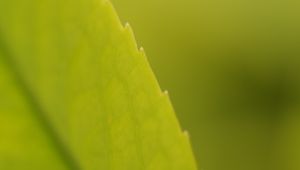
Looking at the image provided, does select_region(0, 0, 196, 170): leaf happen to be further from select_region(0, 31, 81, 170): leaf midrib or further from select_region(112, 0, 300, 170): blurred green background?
select_region(112, 0, 300, 170): blurred green background

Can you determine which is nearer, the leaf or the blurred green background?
the leaf

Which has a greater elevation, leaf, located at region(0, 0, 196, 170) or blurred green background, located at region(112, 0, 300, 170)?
leaf, located at region(0, 0, 196, 170)

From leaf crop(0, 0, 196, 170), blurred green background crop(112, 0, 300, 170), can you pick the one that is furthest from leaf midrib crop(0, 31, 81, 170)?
blurred green background crop(112, 0, 300, 170)

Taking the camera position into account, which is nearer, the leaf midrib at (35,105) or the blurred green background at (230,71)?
the leaf midrib at (35,105)

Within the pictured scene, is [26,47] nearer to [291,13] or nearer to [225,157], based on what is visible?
[225,157]

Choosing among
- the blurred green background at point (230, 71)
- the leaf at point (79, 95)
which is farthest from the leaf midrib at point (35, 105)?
the blurred green background at point (230, 71)

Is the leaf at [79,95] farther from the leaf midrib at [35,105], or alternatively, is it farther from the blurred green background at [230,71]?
the blurred green background at [230,71]
